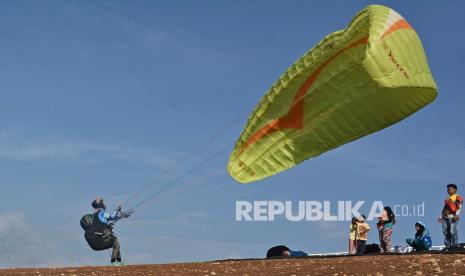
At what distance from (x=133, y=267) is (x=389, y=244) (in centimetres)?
746

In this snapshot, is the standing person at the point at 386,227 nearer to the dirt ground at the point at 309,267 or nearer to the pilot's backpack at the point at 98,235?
the dirt ground at the point at 309,267

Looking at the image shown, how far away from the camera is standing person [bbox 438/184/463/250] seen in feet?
73.0

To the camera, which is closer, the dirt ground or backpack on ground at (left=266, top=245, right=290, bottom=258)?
the dirt ground

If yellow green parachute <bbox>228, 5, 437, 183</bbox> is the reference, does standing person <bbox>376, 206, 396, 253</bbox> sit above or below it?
below

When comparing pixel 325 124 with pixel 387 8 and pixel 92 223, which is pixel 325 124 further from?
pixel 92 223

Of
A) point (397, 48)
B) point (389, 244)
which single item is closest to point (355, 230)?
point (389, 244)

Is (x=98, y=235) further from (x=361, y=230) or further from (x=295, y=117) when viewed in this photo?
(x=361, y=230)

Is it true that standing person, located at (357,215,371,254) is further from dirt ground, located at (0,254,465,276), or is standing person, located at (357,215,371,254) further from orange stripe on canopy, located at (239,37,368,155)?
orange stripe on canopy, located at (239,37,368,155)

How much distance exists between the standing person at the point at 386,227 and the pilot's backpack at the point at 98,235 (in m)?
7.80

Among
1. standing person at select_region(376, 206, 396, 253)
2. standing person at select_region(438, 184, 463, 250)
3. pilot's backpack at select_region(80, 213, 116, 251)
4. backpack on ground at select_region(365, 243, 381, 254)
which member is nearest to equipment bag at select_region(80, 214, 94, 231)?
pilot's backpack at select_region(80, 213, 116, 251)

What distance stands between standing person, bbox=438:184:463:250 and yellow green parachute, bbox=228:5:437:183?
3332mm

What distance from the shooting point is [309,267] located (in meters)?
19.0

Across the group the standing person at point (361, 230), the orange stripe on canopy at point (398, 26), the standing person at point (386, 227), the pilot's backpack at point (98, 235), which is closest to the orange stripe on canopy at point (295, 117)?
the orange stripe on canopy at point (398, 26)

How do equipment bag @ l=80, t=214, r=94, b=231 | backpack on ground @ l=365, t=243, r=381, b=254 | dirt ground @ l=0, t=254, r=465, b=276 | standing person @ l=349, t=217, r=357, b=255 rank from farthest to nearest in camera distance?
standing person @ l=349, t=217, r=357, b=255 → equipment bag @ l=80, t=214, r=94, b=231 → backpack on ground @ l=365, t=243, r=381, b=254 → dirt ground @ l=0, t=254, r=465, b=276
